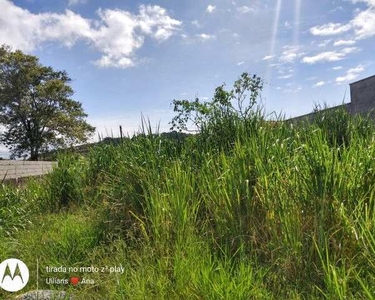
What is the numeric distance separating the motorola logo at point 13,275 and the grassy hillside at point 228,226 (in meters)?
0.08

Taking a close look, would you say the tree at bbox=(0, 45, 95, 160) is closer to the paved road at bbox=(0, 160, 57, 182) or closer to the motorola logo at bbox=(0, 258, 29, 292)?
the paved road at bbox=(0, 160, 57, 182)

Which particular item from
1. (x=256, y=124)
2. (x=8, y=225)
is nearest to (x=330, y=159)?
(x=256, y=124)

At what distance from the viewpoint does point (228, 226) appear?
262cm

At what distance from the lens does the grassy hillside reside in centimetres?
198

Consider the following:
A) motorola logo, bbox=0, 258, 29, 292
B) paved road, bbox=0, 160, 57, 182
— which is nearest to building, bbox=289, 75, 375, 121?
paved road, bbox=0, 160, 57, 182

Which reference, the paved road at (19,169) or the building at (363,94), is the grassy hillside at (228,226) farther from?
the building at (363,94)

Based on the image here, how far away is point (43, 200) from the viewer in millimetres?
5090

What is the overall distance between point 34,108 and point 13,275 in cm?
2288

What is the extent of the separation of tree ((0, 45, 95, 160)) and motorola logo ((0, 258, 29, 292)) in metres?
21.0

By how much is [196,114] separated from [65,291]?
279 centimetres

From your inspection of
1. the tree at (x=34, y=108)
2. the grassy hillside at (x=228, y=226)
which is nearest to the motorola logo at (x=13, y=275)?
the grassy hillside at (x=228, y=226)

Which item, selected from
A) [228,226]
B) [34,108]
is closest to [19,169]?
[228,226]

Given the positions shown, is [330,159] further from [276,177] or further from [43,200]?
[43,200]

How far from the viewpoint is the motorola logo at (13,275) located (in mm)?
2584
